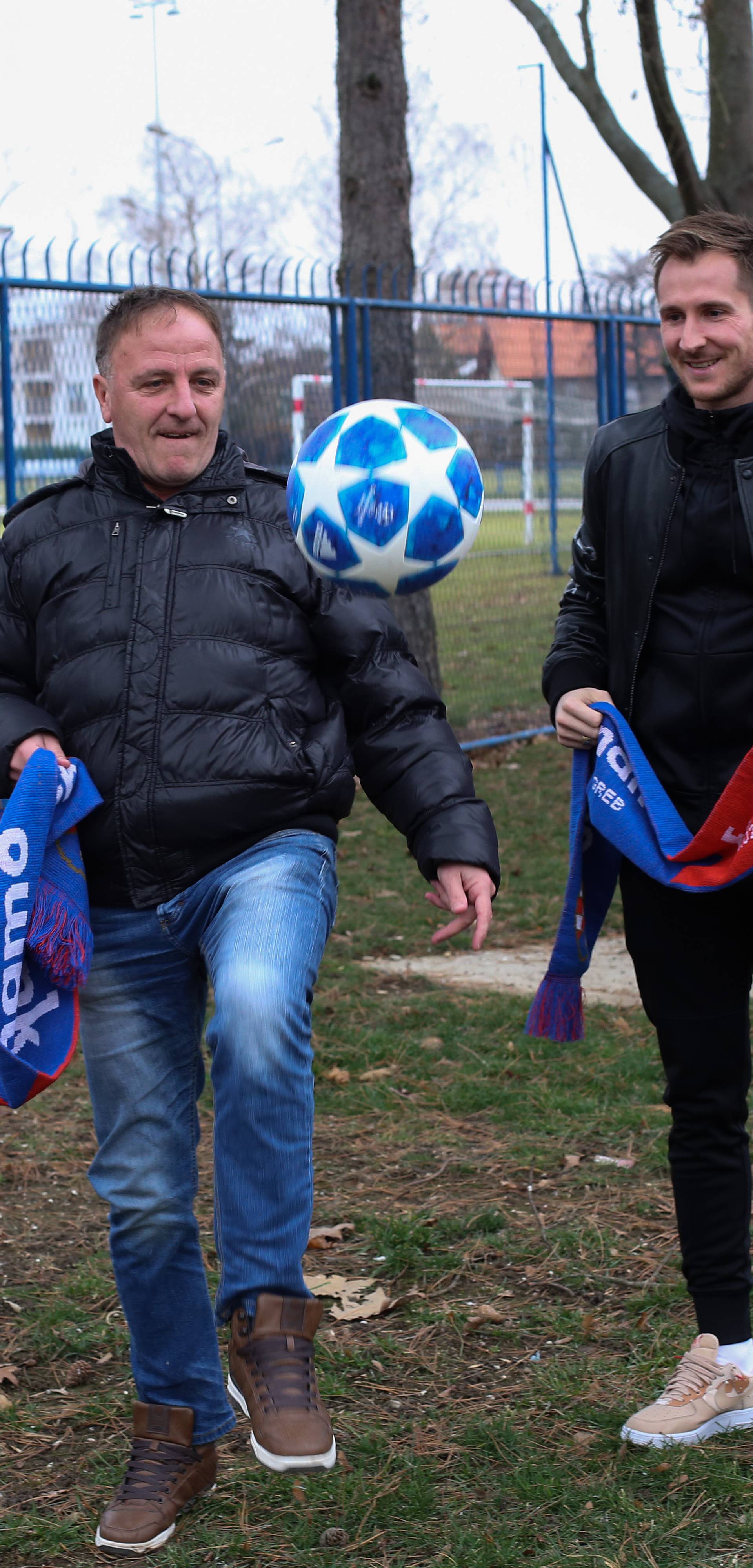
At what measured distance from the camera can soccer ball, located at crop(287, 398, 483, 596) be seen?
2842mm

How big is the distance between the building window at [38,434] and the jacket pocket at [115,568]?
5207 mm

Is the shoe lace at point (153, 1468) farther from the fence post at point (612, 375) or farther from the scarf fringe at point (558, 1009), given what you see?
the fence post at point (612, 375)

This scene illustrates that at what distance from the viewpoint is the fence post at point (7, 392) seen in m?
7.60

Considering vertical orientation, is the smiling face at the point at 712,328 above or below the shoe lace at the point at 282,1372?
above

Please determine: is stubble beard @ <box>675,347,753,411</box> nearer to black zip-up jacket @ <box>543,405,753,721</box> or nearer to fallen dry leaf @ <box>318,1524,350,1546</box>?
black zip-up jacket @ <box>543,405,753,721</box>

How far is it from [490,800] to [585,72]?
4.26 metres

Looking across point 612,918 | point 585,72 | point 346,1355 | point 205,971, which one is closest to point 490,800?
point 612,918

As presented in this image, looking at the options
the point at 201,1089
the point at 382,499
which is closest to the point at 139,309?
the point at 382,499

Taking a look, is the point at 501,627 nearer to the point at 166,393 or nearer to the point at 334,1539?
the point at 166,393

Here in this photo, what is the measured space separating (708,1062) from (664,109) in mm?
5894

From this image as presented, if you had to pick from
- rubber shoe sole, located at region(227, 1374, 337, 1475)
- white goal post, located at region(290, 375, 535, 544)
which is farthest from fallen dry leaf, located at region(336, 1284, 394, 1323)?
white goal post, located at region(290, 375, 535, 544)

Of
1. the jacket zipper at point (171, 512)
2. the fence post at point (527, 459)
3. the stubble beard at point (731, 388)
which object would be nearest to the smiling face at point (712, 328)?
the stubble beard at point (731, 388)

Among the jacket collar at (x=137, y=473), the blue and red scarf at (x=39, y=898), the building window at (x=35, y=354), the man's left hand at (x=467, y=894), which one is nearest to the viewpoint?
the blue and red scarf at (x=39, y=898)

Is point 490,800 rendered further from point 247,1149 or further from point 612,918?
point 247,1149
